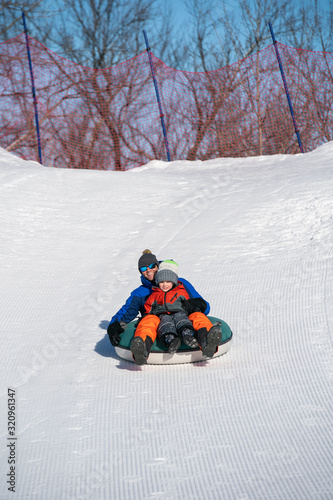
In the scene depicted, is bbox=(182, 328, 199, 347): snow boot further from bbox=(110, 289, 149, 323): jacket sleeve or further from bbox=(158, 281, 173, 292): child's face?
bbox=(110, 289, 149, 323): jacket sleeve

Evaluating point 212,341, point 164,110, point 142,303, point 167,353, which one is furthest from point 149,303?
point 164,110

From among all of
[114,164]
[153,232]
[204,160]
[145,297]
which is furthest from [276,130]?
[145,297]

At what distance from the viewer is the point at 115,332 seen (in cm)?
321

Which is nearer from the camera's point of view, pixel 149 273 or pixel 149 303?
pixel 149 303

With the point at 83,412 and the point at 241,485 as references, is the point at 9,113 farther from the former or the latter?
the point at 241,485

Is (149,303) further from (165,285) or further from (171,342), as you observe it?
(171,342)

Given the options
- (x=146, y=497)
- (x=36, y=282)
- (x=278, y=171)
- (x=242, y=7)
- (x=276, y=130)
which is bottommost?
(x=146, y=497)

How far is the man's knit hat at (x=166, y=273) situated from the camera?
10.8 feet

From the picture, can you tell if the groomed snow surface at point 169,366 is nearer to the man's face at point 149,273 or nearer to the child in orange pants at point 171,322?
the child in orange pants at point 171,322

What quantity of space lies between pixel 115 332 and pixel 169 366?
15.1 inches

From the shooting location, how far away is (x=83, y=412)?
2584 mm

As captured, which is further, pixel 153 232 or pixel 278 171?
pixel 278 171

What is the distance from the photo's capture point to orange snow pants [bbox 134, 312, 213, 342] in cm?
299

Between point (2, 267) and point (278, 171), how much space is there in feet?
14.5
